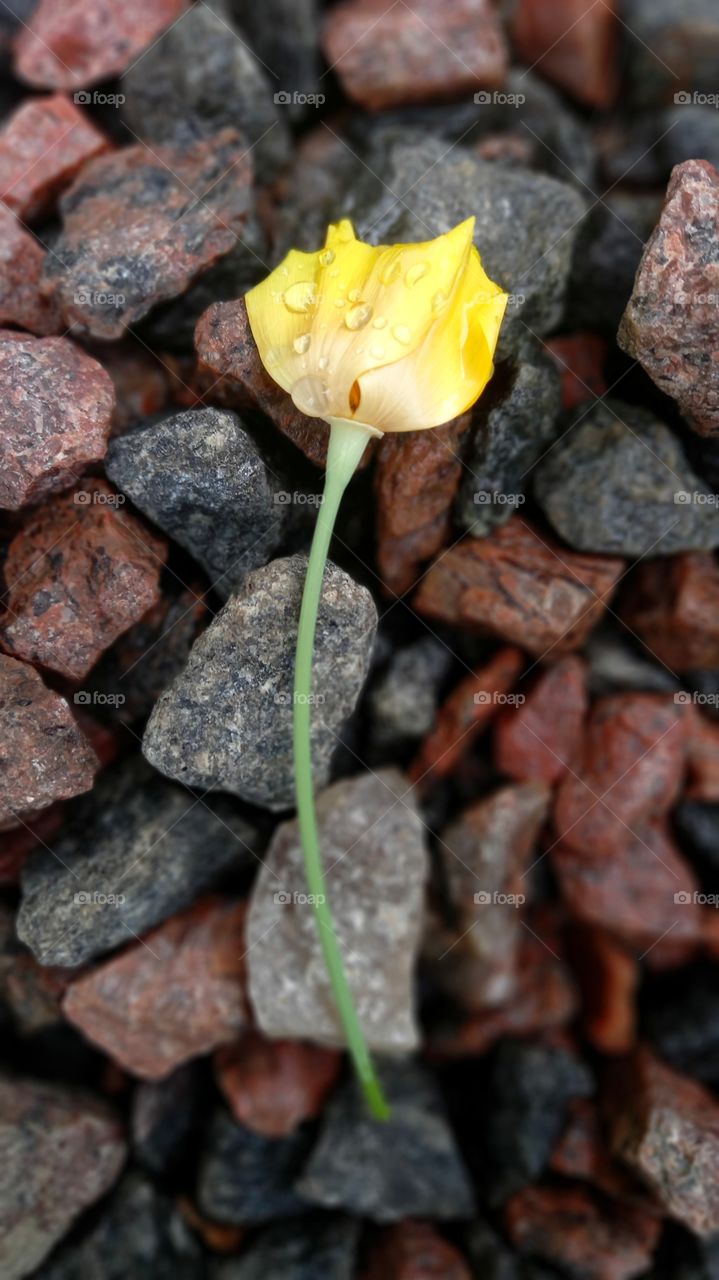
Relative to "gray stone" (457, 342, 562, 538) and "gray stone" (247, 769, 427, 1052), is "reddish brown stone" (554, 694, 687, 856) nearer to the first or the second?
"gray stone" (247, 769, 427, 1052)

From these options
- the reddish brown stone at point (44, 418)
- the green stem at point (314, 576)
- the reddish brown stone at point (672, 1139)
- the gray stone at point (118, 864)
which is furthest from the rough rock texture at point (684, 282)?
the reddish brown stone at point (672, 1139)

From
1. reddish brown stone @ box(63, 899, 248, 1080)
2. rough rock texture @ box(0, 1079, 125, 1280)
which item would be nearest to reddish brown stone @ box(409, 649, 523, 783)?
reddish brown stone @ box(63, 899, 248, 1080)

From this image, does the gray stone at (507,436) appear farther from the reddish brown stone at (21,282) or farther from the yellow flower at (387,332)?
the reddish brown stone at (21,282)

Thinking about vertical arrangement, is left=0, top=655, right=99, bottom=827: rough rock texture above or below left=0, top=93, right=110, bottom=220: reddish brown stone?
below

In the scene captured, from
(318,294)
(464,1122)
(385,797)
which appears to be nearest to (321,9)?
(318,294)

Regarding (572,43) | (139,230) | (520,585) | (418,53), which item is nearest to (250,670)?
(520,585)

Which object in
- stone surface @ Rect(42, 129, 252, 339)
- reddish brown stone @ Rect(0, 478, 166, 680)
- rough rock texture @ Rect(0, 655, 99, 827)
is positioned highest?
stone surface @ Rect(42, 129, 252, 339)

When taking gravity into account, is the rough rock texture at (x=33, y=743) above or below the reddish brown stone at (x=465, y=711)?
above
